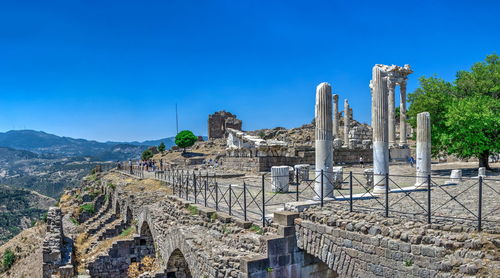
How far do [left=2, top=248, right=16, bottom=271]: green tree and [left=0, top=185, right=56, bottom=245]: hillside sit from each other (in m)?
30.7

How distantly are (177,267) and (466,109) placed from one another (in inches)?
603

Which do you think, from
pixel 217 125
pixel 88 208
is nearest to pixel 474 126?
pixel 88 208

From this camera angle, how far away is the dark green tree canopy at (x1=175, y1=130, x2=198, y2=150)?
3056 inches

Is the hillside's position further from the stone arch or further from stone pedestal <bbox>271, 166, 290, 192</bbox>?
stone pedestal <bbox>271, 166, 290, 192</bbox>

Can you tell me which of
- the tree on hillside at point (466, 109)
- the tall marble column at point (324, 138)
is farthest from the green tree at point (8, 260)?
the tree on hillside at point (466, 109)

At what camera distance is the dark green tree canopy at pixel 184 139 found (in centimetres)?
7762

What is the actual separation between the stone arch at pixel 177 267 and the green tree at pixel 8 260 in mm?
14995

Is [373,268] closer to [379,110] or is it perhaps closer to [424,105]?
[379,110]

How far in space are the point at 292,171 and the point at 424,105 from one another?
9.85 m

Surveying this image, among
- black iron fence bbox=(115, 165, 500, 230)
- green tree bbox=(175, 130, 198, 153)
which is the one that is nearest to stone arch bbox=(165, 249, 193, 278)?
black iron fence bbox=(115, 165, 500, 230)

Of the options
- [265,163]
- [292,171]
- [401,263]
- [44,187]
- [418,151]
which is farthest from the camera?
[44,187]

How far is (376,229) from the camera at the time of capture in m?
7.20

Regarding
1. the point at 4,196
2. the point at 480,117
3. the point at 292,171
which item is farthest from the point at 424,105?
the point at 4,196

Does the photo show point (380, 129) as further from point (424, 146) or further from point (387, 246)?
point (387, 246)
